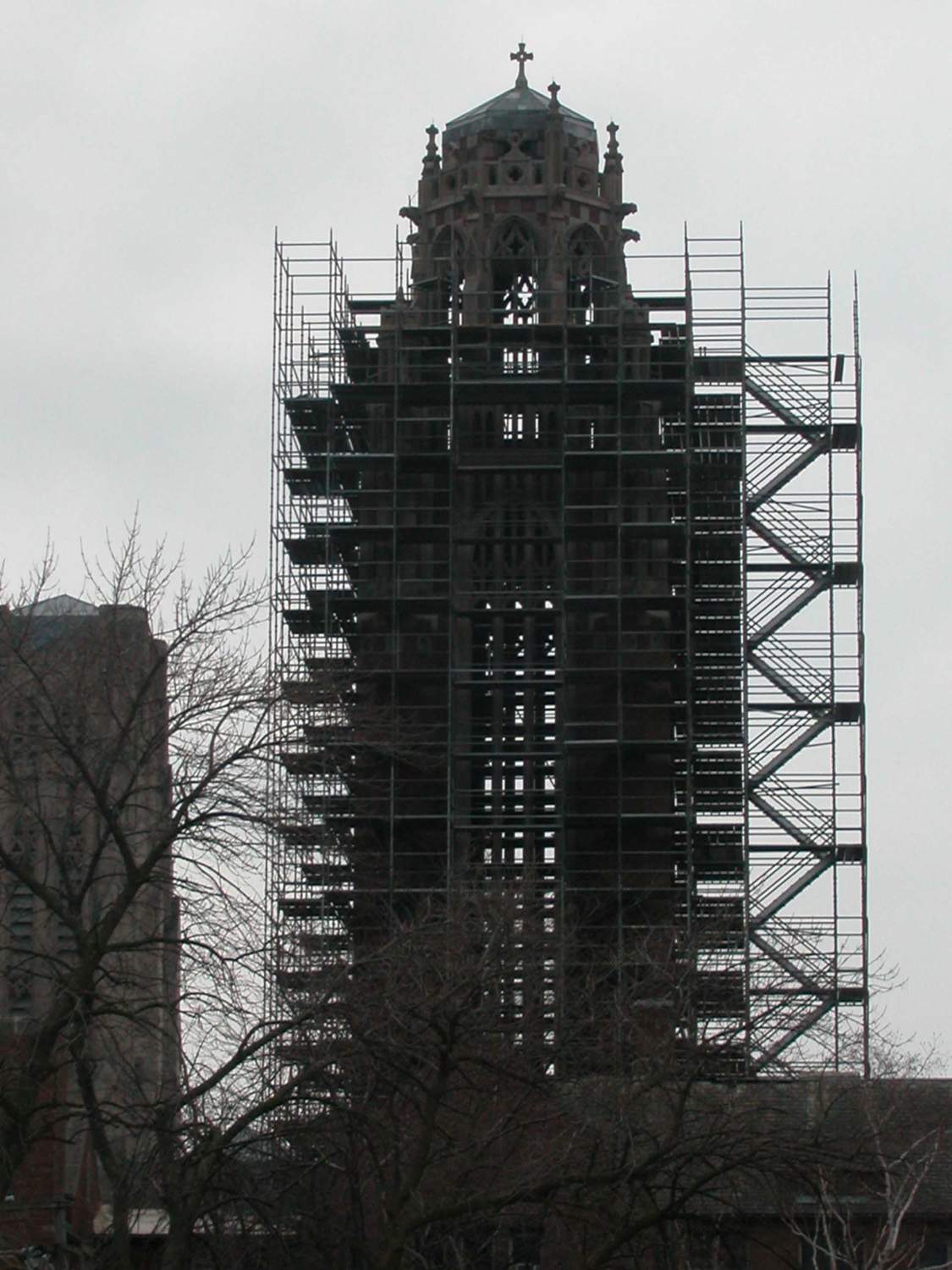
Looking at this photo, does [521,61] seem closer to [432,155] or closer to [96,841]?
[432,155]

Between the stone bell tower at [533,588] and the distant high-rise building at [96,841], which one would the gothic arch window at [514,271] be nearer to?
the stone bell tower at [533,588]

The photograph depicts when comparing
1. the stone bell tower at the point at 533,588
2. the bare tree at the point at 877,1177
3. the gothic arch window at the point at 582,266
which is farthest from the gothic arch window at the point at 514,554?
the bare tree at the point at 877,1177

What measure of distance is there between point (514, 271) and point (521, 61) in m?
7.51

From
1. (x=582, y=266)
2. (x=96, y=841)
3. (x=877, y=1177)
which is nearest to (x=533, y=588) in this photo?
(x=582, y=266)

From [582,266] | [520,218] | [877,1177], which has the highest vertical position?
[520,218]

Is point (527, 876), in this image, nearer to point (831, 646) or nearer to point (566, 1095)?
point (831, 646)

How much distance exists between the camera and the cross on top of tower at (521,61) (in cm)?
7550

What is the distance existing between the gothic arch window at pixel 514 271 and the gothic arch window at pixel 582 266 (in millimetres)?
953

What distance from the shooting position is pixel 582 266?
231ft

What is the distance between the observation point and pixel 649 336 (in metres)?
67.8

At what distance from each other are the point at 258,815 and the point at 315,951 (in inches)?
345

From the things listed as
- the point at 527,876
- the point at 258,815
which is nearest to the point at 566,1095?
the point at 258,815

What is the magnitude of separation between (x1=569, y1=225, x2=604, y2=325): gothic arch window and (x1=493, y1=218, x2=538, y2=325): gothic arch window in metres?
0.95

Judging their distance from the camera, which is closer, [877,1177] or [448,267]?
[877,1177]
